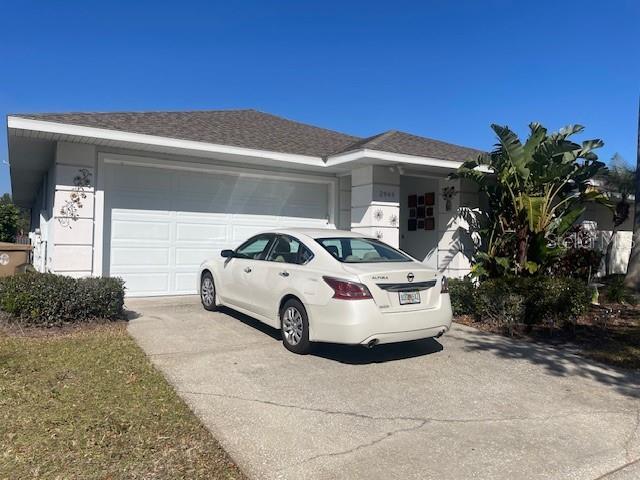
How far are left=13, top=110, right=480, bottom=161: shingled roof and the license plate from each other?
4625mm

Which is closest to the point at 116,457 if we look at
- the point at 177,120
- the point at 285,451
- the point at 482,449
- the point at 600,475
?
the point at 285,451

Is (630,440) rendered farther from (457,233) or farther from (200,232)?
(200,232)

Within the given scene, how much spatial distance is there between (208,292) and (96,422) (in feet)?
14.8

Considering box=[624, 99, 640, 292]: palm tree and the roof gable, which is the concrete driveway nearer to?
the roof gable

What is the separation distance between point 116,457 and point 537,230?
7.60 meters

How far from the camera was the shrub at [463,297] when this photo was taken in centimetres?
820

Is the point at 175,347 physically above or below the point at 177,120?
below

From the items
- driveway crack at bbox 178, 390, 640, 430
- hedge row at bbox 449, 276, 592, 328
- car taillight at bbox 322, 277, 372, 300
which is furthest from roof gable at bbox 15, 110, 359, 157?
driveway crack at bbox 178, 390, 640, 430

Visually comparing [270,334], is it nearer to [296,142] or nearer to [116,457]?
[116,457]

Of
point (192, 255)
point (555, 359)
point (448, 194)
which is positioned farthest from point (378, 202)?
point (555, 359)

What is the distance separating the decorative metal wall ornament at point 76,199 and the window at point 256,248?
3267 millimetres

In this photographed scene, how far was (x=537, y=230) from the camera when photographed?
8.44m

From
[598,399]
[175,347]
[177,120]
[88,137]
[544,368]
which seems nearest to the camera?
[598,399]

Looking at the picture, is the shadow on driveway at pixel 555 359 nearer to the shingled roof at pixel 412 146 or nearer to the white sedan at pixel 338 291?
the white sedan at pixel 338 291
